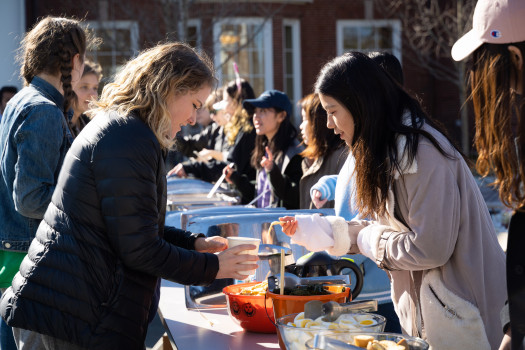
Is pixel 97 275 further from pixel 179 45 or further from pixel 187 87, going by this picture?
pixel 179 45

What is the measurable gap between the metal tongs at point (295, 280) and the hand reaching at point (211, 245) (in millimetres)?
257

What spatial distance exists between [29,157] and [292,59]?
1430cm

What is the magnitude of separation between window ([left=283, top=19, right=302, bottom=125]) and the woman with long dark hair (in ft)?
47.0

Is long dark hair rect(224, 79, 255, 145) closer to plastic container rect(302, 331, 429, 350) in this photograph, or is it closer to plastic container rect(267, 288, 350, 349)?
plastic container rect(267, 288, 350, 349)

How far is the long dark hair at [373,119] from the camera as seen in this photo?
205cm

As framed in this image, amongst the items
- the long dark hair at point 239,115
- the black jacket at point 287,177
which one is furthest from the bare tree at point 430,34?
the black jacket at point 287,177

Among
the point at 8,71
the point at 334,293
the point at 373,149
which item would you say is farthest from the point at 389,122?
the point at 8,71

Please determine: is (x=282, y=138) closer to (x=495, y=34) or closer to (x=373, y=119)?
(x=373, y=119)

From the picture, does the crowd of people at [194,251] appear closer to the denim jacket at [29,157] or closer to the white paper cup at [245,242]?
the white paper cup at [245,242]

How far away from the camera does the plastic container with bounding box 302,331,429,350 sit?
1520 mm

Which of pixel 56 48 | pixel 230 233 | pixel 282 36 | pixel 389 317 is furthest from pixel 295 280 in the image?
pixel 282 36

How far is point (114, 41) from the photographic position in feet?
43.3

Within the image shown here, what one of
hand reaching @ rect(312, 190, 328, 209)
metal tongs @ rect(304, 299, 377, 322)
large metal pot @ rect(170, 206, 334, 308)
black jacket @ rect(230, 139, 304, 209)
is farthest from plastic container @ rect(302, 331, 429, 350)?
black jacket @ rect(230, 139, 304, 209)

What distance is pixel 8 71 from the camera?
13.9 meters
